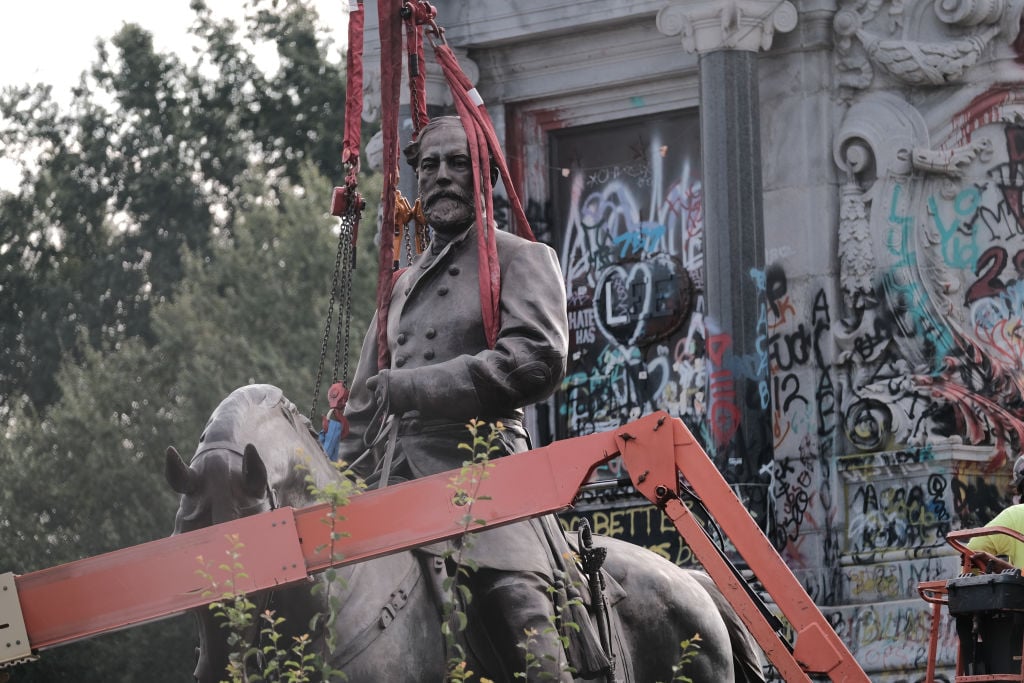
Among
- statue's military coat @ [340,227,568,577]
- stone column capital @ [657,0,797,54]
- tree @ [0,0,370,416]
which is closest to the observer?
statue's military coat @ [340,227,568,577]

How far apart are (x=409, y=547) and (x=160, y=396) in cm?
2930

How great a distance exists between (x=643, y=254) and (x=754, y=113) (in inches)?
92.9

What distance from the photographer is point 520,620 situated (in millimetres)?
9672

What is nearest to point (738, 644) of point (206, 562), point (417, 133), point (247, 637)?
→ point (417, 133)

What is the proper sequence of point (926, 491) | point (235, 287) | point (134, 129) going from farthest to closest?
1. point (134, 129)
2. point (235, 287)
3. point (926, 491)

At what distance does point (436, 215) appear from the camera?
10.5 metres

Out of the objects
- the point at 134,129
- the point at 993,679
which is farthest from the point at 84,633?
the point at 134,129

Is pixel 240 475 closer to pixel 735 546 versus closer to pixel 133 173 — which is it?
→ pixel 735 546

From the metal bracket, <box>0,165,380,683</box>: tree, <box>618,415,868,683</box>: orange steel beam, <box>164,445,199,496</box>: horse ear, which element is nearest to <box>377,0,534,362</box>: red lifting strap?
<box>618,415,868,683</box>: orange steel beam

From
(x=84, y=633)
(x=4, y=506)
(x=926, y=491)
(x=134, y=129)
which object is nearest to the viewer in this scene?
(x=84, y=633)

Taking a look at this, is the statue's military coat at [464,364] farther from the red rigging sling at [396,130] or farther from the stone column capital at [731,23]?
the stone column capital at [731,23]

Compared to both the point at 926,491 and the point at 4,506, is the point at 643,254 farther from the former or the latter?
the point at 4,506

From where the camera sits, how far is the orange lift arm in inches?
350

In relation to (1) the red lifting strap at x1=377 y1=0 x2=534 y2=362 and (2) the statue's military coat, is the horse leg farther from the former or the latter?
(1) the red lifting strap at x1=377 y1=0 x2=534 y2=362
